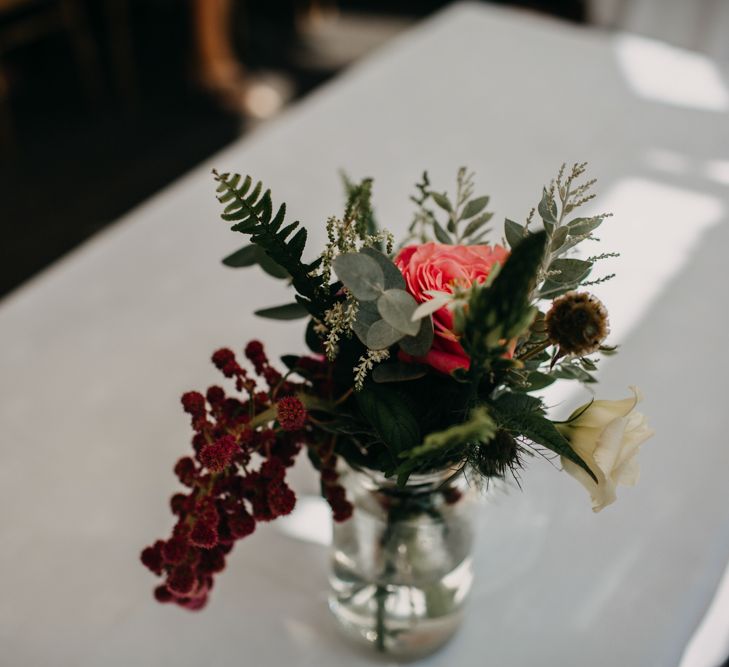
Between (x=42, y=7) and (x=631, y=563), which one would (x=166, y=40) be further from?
(x=631, y=563)

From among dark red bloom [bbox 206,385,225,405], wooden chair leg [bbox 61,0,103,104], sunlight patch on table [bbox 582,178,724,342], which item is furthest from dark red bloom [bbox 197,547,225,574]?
wooden chair leg [bbox 61,0,103,104]

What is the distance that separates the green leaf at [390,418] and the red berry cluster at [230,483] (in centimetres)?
5

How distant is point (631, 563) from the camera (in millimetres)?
825

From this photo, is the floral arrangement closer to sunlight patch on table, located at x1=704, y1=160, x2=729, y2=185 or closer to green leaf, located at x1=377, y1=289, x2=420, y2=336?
green leaf, located at x1=377, y1=289, x2=420, y2=336

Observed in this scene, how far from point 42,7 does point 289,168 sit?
206 cm

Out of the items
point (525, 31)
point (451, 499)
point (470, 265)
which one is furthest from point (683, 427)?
point (525, 31)

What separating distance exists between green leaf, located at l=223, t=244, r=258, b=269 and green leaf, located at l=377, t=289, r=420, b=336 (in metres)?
0.19

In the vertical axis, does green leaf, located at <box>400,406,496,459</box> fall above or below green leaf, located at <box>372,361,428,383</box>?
above

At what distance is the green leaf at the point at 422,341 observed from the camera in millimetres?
552

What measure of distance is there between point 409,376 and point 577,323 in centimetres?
12

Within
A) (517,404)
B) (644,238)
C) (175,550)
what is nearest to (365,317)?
(517,404)

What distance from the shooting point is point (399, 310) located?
54 centimetres

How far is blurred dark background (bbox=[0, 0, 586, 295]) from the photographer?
2.58 metres

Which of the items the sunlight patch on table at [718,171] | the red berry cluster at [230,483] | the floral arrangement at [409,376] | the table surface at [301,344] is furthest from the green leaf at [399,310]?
the sunlight patch on table at [718,171]
